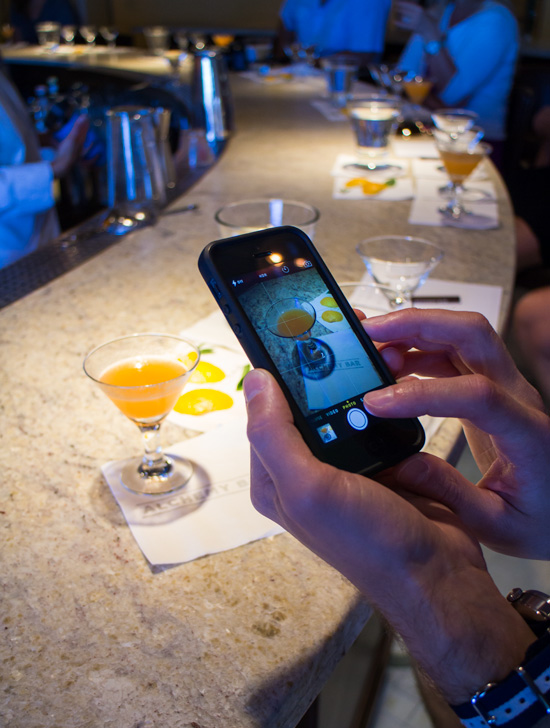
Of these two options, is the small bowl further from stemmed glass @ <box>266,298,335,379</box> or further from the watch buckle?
the watch buckle

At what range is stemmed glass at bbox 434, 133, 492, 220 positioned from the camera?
1833 mm

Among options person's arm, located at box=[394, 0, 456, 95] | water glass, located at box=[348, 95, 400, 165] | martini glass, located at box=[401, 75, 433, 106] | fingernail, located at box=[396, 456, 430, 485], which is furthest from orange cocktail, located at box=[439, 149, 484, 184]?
person's arm, located at box=[394, 0, 456, 95]

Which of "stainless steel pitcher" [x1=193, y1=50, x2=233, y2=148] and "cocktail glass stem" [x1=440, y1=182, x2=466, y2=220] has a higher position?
"stainless steel pitcher" [x1=193, y1=50, x2=233, y2=148]

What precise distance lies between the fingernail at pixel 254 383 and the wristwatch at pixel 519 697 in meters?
0.39

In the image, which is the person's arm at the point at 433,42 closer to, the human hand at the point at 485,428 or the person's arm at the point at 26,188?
the person's arm at the point at 26,188

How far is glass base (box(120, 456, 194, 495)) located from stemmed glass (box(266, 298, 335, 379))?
0.92ft

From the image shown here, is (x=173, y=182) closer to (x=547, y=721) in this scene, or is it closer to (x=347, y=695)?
(x=347, y=695)

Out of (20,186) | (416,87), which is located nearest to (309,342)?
(20,186)

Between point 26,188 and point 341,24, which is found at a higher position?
point 341,24

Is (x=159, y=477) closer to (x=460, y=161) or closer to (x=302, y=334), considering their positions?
(x=302, y=334)

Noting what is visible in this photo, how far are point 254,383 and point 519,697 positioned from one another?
429 mm

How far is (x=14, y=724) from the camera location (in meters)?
0.57

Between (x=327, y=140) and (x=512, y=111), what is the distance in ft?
6.07

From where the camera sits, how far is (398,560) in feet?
1.96
